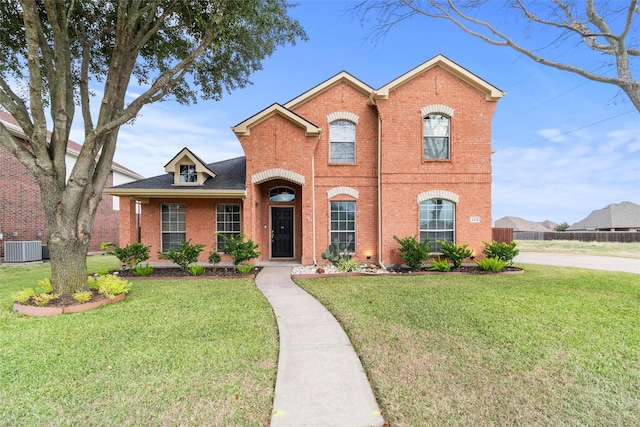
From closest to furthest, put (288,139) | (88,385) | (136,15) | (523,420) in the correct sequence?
(523,420) < (88,385) < (136,15) < (288,139)

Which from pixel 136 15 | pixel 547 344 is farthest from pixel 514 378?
pixel 136 15

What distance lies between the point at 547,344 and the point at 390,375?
8.61 ft

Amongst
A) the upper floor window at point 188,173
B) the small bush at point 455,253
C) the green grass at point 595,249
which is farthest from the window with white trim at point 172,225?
the green grass at point 595,249

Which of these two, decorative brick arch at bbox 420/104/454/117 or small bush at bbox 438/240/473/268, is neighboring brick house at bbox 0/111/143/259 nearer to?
small bush at bbox 438/240/473/268

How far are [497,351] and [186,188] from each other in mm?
10848

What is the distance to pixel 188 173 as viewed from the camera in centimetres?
1201

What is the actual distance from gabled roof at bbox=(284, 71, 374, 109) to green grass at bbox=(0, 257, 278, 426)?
28.1ft

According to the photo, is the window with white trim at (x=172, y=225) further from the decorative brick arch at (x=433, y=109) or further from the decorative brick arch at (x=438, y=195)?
the decorative brick arch at (x=433, y=109)

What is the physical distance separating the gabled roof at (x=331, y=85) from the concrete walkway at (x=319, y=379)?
8970 mm

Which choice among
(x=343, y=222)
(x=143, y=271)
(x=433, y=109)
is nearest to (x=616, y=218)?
(x=433, y=109)

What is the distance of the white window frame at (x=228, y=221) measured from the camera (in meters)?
12.6

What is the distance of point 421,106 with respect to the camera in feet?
37.9

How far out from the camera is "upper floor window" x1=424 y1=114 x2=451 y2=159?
11.7 meters

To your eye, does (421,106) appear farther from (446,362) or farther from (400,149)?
(446,362)
